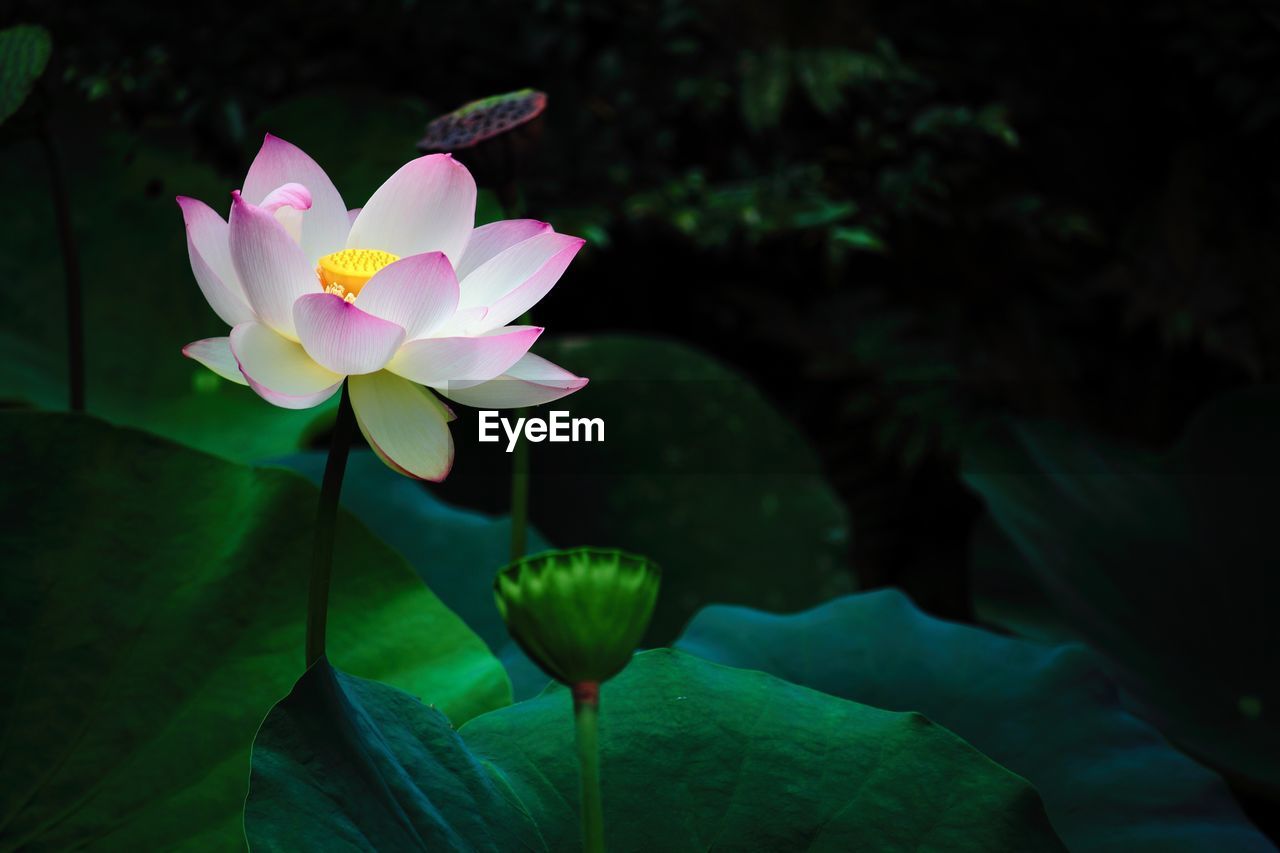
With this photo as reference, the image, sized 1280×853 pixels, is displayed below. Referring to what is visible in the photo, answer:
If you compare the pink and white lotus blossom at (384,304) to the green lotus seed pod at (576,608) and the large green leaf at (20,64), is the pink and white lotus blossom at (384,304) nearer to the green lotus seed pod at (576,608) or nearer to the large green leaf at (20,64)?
the green lotus seed pod at (576,608)

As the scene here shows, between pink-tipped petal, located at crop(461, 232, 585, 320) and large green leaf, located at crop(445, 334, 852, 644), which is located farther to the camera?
large green leaf, located at crop(445, 334, 852, 644)

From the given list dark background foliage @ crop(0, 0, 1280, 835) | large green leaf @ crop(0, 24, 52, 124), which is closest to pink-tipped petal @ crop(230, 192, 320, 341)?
large green leaf @ crop(0, 24, 52, 124)

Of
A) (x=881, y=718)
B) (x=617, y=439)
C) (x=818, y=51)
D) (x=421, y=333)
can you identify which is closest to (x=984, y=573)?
(x=617, y=439)

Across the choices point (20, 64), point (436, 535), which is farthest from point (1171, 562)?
point (20, 64)

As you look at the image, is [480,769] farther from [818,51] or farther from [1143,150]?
[1143,150]

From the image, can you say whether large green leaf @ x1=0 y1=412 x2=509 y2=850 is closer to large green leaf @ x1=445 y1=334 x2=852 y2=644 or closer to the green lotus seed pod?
the green lotus seed pod

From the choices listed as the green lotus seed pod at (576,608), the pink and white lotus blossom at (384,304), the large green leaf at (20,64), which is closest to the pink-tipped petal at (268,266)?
the pink and white lotus blossom at (384,304)
